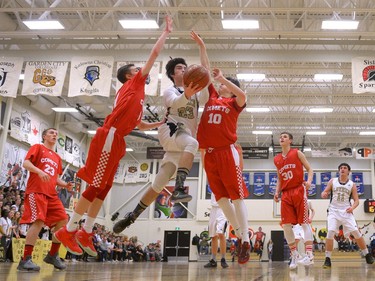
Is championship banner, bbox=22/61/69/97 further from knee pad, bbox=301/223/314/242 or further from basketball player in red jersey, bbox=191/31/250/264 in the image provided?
basketball player in red jersey, bbox=191/31/250/264

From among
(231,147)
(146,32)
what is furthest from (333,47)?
(231,147)

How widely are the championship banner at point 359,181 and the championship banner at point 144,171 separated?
1174 centimetres

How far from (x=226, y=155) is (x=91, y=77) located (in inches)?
317

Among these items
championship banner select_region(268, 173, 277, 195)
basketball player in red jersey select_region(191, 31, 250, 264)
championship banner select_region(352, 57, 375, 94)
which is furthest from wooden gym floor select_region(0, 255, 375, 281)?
championship banner select_region(268, 173, 277, 195)

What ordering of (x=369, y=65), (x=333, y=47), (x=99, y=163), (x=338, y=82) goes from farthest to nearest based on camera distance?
(x=338, y=82)
(x=333, y=47)
(x=369, y=65)
(x=99, y=163)

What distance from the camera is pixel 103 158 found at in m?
3.63

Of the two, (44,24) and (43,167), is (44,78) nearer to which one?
(44,24)

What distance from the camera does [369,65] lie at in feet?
36.9

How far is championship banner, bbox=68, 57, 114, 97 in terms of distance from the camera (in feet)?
36.8

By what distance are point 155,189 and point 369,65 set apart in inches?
353

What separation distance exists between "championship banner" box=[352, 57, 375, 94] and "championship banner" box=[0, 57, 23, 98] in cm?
876

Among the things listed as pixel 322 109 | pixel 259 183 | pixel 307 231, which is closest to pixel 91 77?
pixel 307 231

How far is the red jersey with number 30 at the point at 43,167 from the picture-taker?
4.82m

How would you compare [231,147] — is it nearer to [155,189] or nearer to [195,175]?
[155,189]
